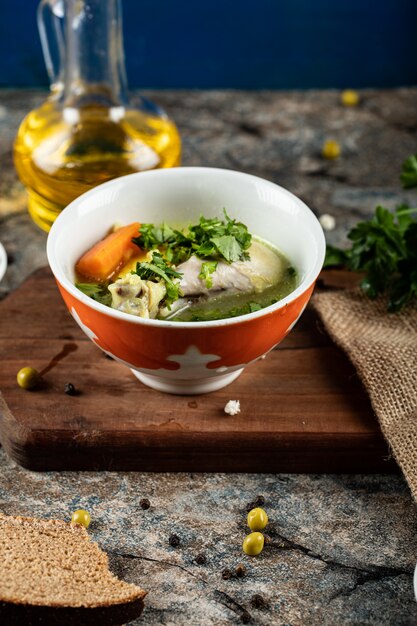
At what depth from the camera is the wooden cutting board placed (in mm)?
2064

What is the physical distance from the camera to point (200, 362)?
1.98 metres

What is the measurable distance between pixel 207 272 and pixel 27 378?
1.68ft

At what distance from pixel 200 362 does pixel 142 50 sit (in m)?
2.28

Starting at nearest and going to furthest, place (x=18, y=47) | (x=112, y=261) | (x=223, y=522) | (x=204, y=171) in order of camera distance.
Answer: (x=223, y=522) < (x=112, y=261) < (x=204, y=171) < (x=18, y=47)

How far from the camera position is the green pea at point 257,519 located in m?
1.93

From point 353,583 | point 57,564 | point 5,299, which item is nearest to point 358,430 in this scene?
point 353,583

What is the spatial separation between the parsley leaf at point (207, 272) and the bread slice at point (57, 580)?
64 cm

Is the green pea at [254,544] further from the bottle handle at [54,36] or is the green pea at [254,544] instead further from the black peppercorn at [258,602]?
the bottle handle at [54,36]

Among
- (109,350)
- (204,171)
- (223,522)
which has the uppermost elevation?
(204,171)

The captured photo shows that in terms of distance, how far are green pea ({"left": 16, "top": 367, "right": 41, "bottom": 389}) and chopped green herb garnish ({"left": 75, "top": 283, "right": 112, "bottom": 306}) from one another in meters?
0.25

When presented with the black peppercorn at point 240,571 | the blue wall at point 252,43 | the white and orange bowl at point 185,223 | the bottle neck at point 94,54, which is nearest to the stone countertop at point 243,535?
the black peppercorn at point 240,571

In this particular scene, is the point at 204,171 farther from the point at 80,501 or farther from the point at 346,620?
the point at 346,620

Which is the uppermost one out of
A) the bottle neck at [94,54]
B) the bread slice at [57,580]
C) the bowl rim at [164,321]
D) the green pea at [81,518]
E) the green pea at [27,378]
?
the bottle neck at [94,54]

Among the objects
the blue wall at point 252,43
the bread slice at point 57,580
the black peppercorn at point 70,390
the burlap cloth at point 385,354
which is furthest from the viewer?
the blue wall at point 252,43
